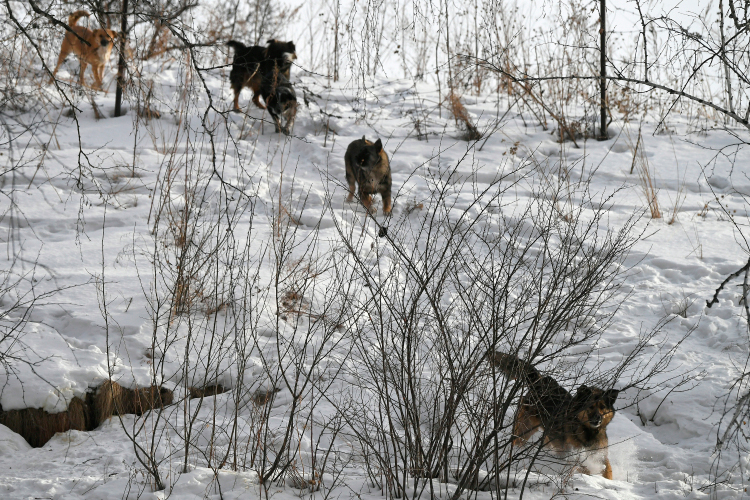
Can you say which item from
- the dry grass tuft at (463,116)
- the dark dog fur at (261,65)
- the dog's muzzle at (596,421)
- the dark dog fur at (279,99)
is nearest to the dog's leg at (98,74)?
the dark dog fur at (261,65)

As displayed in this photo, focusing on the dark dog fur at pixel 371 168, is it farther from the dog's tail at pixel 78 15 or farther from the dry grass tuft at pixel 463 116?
the dog's tail at pixel 78 15

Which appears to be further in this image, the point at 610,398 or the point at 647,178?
the point at 647,178

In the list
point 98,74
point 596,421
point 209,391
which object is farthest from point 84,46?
point 596,421

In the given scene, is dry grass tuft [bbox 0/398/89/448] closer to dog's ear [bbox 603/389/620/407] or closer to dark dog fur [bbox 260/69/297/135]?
dog's ear [bbox 603/389/620/407]

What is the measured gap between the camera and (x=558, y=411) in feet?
10.2

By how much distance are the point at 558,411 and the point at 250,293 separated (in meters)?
1.67

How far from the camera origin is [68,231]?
263 inches

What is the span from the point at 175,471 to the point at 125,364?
1452 millimetres

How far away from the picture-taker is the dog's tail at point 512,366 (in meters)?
2.99

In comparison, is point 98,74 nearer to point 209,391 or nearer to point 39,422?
point 209,391

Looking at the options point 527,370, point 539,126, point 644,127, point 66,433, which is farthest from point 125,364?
point 644,127

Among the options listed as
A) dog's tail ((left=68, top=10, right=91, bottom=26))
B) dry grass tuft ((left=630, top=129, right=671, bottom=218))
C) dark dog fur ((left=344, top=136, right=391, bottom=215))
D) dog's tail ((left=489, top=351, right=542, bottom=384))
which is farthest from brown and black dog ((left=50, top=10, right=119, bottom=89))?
dry grass tuft ((left=630, top=129, right=671, bottom=218))

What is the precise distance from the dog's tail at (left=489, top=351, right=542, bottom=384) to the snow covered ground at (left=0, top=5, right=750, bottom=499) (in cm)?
75

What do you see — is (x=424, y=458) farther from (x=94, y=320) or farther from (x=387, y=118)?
(x=387, y=118)
